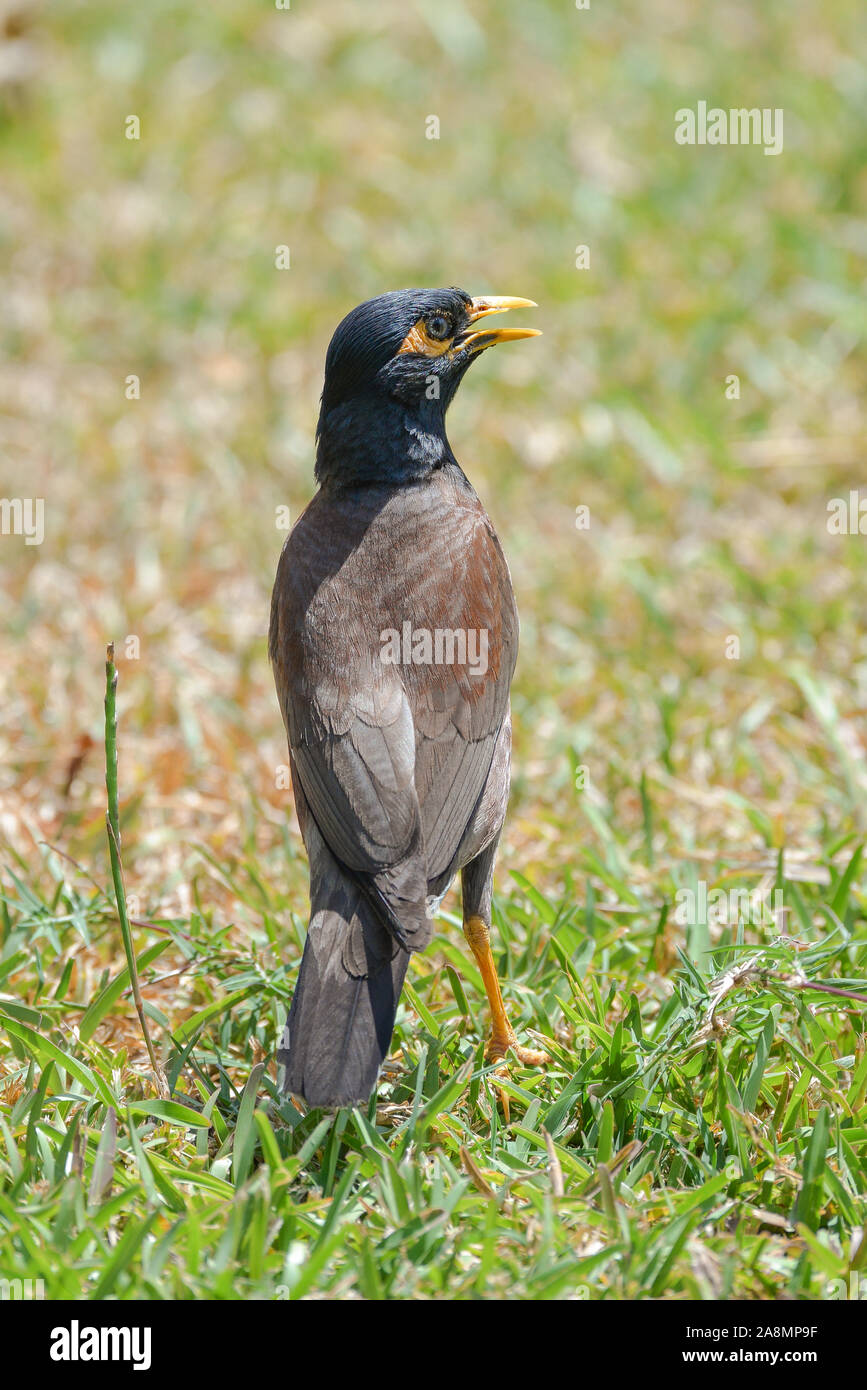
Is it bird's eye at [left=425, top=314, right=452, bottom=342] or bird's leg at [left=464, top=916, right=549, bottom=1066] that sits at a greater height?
bird's eye at [left=425, top=314, right=452, bottom=342]

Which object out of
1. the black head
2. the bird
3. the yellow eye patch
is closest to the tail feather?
the bird

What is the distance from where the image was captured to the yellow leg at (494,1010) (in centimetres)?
368

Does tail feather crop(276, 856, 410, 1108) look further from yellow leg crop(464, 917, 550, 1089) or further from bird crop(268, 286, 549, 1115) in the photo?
yellow leg crop(464, 917, 550, 1089)

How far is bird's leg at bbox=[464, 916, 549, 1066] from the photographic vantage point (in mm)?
3678

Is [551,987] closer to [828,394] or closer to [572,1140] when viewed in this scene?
[572,1140]

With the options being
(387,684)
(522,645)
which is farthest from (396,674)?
(522,645)

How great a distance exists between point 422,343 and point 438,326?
0.23 ft

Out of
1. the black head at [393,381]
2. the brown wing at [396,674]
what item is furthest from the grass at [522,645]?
the black head at [393,381]

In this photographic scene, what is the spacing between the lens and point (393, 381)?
13.1 ft

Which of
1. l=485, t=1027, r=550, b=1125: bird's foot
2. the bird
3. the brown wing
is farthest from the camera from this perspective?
l=485, t=1027, r=550, b=1125: bird's foot

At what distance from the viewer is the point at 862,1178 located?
122 inches

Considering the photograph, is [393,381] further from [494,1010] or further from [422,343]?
[494,1010]

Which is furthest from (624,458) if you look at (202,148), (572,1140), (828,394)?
(572,1140)
